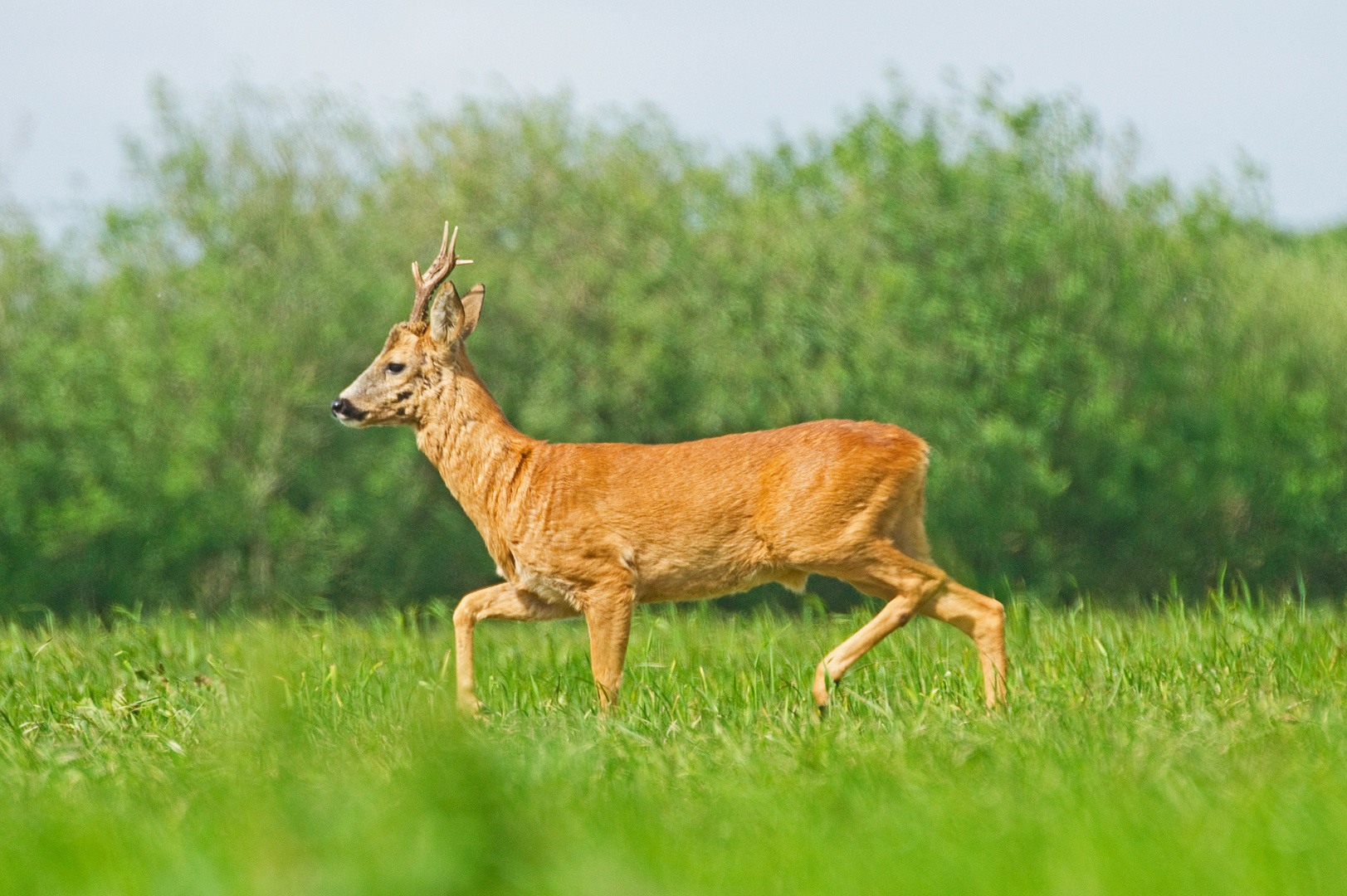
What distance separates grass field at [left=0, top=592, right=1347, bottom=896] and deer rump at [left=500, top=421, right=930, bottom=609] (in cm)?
46

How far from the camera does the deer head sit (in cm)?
689

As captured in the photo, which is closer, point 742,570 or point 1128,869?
point 1128,869

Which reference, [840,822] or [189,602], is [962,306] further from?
[840,822]

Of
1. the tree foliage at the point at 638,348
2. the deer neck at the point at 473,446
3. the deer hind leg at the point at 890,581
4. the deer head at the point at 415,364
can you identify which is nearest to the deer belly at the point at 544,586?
the deer neck at the point at 473,446

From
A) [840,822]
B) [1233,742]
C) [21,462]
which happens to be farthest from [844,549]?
[21,462]

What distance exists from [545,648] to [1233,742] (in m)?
4.63

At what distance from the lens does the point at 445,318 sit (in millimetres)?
6910

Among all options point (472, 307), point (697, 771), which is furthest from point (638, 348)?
point (697, 771)

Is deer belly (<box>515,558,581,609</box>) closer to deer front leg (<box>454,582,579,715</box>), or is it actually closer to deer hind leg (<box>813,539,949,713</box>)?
deer front leg (<box>454,582,579,715</box>)

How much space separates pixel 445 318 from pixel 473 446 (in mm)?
626

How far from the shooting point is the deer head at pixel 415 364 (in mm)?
6887

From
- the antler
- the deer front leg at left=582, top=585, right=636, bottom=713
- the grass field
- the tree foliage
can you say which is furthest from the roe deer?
the tree foliage

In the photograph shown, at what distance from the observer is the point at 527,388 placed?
2144 cm

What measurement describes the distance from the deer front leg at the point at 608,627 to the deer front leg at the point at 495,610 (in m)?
0.28
